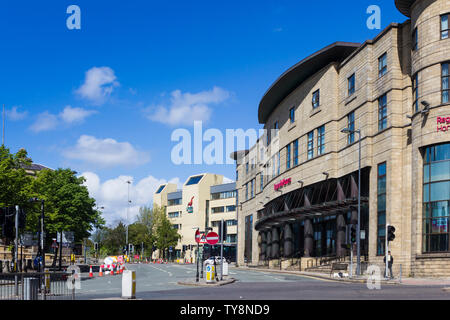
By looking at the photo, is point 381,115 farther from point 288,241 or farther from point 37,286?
point 37,286

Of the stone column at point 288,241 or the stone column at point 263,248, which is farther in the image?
the stone column at point 263,248

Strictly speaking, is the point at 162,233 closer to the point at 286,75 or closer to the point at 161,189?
the point at 161,189

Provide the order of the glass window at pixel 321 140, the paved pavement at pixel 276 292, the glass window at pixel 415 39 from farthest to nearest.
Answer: the glass window at pixel 321 140 → the glass window at pixel 415 39 → the paved pavement at pixel 276 292

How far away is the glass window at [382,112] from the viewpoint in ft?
141

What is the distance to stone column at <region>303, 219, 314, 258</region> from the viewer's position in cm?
5516

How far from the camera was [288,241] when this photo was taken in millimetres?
61438

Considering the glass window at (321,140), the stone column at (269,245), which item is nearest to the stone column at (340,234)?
the glass window at (321,140)

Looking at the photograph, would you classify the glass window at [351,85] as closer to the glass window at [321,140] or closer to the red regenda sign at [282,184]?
the glass window at [321,140]

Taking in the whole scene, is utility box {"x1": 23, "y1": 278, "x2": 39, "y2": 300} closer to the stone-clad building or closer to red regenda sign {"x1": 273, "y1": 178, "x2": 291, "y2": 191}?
the stone-clad building

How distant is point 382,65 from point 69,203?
123ft

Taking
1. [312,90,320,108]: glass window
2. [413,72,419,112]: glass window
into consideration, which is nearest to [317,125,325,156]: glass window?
[312,90,320,108]: glass window

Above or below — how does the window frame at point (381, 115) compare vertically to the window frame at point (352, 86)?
below

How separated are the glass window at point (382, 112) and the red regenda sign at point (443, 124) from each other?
6612 mm
